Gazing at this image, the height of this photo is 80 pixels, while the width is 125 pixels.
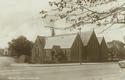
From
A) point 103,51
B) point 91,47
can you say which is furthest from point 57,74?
point 103,51

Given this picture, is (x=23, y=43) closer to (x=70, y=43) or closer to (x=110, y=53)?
(x=70, y=43)

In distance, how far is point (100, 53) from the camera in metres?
56.1

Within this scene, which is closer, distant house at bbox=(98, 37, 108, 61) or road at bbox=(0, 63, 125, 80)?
road at bbox=(0, 63, 125, 80)

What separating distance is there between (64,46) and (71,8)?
44.5 metres

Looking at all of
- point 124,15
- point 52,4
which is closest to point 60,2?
point 52,4

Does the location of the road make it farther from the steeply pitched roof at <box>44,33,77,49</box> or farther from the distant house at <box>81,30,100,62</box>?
the distant house at <box>81,30,100,62</box>

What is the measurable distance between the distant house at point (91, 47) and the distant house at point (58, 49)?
2.88 metres

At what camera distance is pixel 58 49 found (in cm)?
4828

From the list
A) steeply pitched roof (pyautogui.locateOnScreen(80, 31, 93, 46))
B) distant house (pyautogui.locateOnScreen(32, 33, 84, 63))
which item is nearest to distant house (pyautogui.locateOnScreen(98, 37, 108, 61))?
steeply pitched roof (pyautogui.locateOnScreen(80, 31, 93, 46))

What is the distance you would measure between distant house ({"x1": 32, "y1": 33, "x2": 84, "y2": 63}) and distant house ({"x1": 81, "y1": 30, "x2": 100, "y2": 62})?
9.46ft

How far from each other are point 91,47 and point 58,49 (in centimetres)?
958

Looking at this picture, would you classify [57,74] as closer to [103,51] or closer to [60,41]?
[60,41]

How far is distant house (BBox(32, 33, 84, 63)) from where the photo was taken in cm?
4788

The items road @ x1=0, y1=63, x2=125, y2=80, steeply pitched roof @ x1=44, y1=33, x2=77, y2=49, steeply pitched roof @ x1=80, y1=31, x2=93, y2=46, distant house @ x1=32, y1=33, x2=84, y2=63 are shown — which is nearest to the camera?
road @ x1=0, y1=63, x2=125, y2=80
